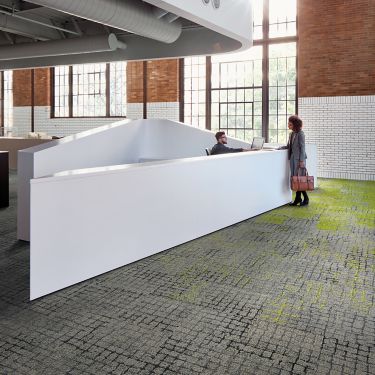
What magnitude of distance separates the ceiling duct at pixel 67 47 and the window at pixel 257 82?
16.2ft

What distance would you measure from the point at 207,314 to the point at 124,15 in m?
5.49

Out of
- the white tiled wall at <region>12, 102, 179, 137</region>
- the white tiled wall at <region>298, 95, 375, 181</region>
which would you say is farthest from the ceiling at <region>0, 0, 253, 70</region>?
the white tiled wall at <region>298, 95, 375, 181</region>

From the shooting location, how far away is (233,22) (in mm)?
7398

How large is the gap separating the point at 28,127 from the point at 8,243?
1334 centimetres

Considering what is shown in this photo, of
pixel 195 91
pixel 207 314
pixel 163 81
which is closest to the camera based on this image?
pixel 207 314

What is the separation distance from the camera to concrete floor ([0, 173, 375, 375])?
2.63 m

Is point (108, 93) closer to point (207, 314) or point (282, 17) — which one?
point (282, 17)

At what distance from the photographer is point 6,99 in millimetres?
18531

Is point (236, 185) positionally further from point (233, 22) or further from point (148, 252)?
point (233, 22)

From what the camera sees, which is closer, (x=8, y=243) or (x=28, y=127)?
(x=8, y=243)

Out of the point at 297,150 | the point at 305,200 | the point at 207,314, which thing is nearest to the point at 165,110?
the point at 297,150

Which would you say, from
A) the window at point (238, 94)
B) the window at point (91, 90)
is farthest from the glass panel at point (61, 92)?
the window at point (238, 94)

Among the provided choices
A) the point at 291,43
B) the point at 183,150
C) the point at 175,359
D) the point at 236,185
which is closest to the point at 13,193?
the point at 183,150

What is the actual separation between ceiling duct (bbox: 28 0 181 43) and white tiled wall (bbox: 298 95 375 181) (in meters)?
5.12
